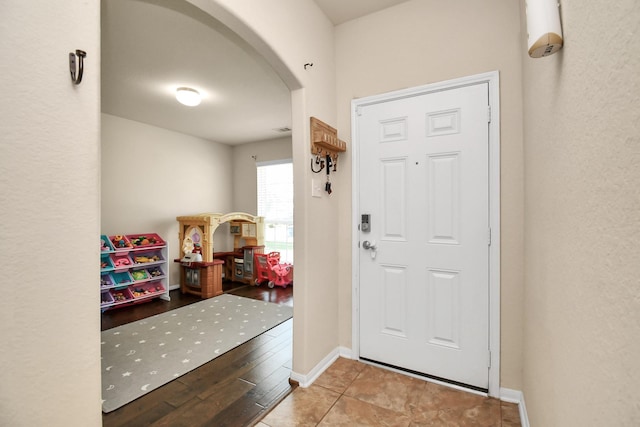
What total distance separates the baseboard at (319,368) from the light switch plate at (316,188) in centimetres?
125

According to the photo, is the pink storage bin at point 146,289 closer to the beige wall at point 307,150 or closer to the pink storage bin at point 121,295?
the pink storage bin at point 121,295

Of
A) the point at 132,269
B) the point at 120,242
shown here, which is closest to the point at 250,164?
the point at 120,242

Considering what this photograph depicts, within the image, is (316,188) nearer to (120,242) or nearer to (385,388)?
(385,388)

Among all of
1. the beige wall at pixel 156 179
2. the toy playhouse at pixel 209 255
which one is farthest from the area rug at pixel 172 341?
the beige wall at pixel 156 179

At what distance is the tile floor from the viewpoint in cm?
161

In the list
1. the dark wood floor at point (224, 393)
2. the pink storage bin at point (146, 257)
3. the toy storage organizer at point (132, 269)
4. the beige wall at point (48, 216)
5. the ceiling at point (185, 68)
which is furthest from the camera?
the pink storage bin at point (146, 257)

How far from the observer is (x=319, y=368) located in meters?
2.09

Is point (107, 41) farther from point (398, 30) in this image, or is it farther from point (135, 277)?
point (135, 277)

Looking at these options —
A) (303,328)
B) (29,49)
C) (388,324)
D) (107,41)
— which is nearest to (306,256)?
(303,328)

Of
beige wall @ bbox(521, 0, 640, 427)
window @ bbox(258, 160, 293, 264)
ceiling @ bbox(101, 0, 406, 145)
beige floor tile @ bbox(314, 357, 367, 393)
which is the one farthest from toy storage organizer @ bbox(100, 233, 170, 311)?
beige wall @ bbox(521, 0, 640, 427)

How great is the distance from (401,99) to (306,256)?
1.34m

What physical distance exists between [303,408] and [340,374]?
17.1 inches

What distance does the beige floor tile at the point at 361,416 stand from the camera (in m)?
1.60

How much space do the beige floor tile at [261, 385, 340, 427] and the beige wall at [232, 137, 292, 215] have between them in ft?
13.8
